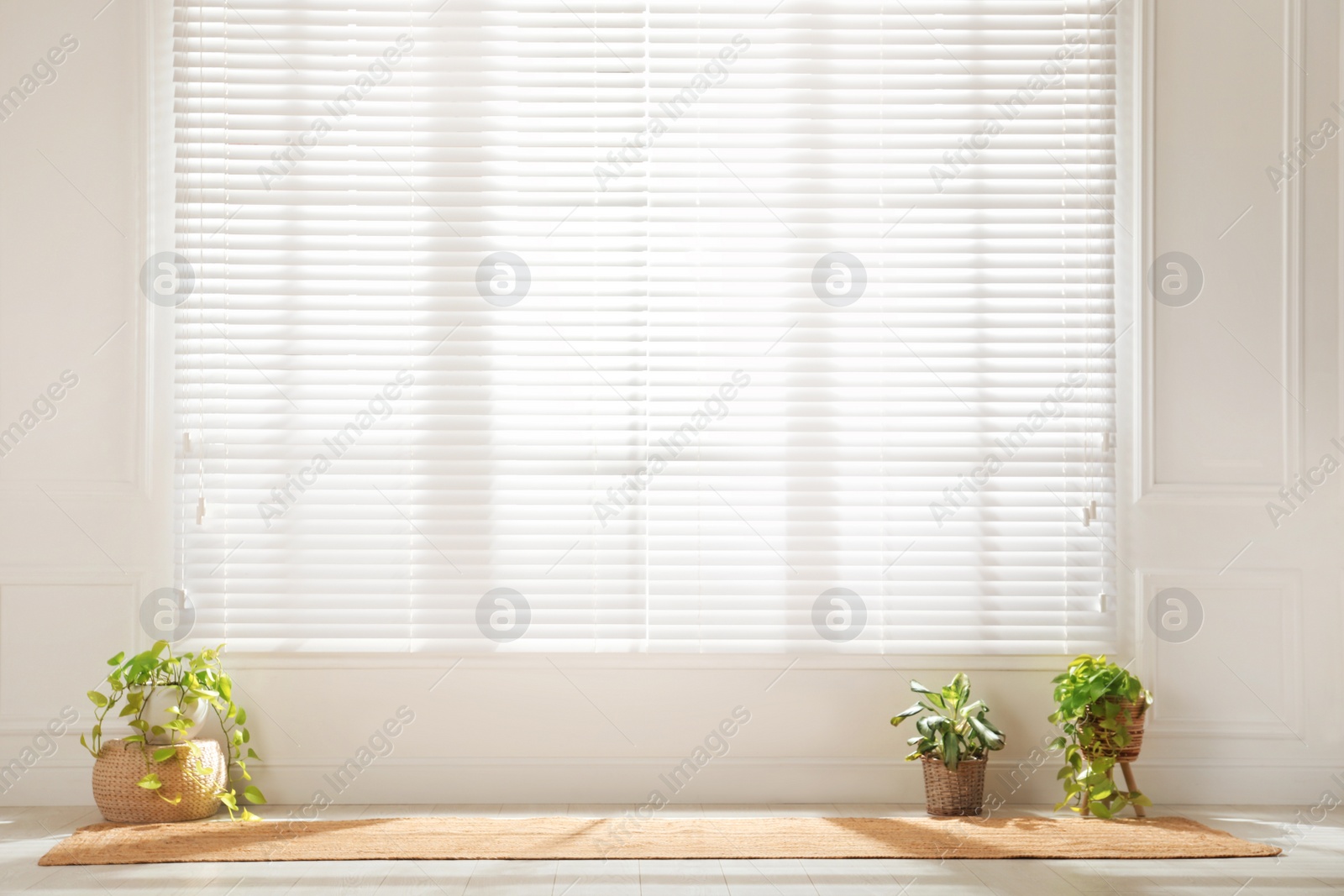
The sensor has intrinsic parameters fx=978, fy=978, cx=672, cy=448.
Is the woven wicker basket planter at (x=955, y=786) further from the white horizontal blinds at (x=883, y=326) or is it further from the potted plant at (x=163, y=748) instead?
the potted plant at (x=163, y=748)

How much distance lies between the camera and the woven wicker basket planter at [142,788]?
2.98 metres

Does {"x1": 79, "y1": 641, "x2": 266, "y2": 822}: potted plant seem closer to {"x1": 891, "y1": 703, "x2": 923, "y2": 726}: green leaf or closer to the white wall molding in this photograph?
{"x1": 891, "y1": 703, "x2": 923, "y2": 726}: green leaf

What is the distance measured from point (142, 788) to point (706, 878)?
1.74 m

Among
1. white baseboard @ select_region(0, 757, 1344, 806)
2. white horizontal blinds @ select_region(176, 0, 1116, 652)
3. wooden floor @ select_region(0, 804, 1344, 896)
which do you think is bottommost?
wooden floor @ select_region(0, 804, 1344, 896)

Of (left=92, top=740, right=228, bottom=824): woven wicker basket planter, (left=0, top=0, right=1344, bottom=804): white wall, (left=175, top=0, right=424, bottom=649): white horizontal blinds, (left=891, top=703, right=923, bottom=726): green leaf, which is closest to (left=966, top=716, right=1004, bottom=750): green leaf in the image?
(left=891, top=703, right=923, bottom=726): green leaf

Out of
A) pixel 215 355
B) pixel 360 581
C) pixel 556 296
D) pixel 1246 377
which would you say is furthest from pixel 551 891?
pixel 1246 377

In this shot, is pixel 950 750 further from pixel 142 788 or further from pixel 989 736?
pixel 142 788

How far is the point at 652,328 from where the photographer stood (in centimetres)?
333

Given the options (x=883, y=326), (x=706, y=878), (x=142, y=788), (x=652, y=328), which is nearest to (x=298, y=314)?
(x=652, y=328)

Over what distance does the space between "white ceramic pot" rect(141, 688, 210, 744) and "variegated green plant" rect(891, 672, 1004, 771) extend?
2215 mm

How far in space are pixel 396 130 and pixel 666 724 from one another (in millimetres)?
2204

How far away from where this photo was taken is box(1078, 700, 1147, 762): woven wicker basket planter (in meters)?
3.07

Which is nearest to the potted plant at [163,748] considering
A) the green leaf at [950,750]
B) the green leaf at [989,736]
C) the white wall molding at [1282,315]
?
the green leaf at [950,750]

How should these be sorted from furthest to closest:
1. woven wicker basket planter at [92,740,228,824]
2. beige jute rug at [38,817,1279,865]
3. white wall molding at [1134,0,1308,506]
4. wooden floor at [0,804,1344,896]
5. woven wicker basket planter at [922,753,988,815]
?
1. white wall molding at [1134,0,1308,506]
2. woven wicker basket planter at [922,753,988,815]
3. woven wicker basket planter at [92,740,228,824]
4. beige jute rug at [38,817,1279,865]
5. wooden floor at [0,804,1344,896]
